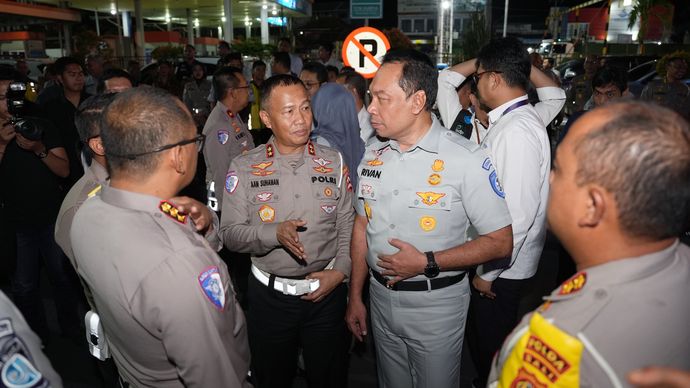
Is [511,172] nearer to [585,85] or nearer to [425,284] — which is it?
[425,284]

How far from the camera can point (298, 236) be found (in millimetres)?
2502

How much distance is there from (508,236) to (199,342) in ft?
4.96

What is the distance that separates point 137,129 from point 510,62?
2.22 meters

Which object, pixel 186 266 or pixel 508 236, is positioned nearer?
pixel 186 266

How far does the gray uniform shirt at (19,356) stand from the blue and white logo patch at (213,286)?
46 centimetres

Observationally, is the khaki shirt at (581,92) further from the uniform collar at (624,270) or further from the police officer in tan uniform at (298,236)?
the uniform collar at (624,270)

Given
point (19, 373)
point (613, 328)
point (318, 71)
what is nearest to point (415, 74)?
point (613, 328)

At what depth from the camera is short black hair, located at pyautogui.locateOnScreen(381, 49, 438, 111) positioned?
2289mm

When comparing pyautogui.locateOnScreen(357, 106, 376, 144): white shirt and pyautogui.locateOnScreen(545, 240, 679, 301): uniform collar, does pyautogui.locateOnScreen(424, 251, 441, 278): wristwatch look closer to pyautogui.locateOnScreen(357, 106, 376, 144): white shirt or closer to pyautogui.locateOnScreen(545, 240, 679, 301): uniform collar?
pyautogui.locateOnScreen(545, 240, 679, 301): uniform collar

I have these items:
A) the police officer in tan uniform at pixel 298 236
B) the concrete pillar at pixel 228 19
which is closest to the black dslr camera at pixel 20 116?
the police officer in tan uniform at pixel 298 236

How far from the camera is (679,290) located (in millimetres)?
1069

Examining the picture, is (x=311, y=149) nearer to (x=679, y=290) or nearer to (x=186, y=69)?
(x=679, y=290)

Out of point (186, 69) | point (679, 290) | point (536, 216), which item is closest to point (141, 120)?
point (679, 290)

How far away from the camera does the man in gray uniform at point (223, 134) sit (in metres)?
4.22
